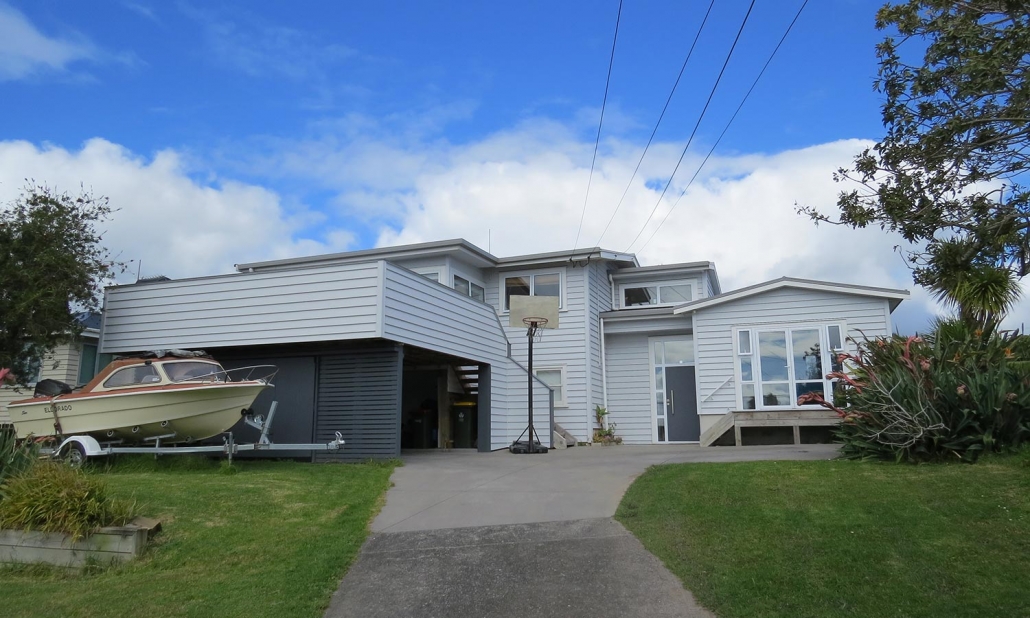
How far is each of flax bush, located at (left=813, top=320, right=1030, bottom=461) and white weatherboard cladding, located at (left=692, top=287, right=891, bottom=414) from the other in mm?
6404

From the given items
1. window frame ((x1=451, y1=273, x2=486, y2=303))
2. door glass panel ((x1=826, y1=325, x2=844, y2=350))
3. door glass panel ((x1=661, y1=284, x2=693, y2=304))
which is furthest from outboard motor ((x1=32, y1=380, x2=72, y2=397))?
door glass panel ((x1=826, y1=325, x2=844, y2=350))

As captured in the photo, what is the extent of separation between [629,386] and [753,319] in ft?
13.8

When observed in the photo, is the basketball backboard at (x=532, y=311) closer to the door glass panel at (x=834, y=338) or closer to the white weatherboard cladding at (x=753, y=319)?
the white weatherboard cladding at (x=753, y=319)

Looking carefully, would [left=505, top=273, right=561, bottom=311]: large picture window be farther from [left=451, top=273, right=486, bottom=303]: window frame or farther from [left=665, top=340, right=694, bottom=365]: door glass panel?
[left=665, top=340, right=694, bottom=365]: door glass panel

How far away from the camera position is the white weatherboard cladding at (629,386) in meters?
21.3

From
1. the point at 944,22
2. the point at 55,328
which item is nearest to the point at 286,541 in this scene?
the point at 944,22

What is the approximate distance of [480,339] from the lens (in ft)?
57.5

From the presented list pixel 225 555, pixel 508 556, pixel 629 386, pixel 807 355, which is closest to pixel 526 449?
pixel 629 386

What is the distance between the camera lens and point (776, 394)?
18.3 meters

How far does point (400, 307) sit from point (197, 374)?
364 centimetres

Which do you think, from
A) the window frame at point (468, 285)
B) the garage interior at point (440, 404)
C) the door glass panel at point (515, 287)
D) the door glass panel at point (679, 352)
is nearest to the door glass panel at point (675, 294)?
the door glass panel at point (679, 352)

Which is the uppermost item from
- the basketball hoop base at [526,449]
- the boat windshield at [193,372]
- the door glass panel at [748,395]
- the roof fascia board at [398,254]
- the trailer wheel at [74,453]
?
the roof fascia board at [398,254]

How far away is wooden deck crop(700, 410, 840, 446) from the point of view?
17344 millimetres

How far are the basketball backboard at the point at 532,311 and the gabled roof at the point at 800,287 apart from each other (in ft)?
11.5
